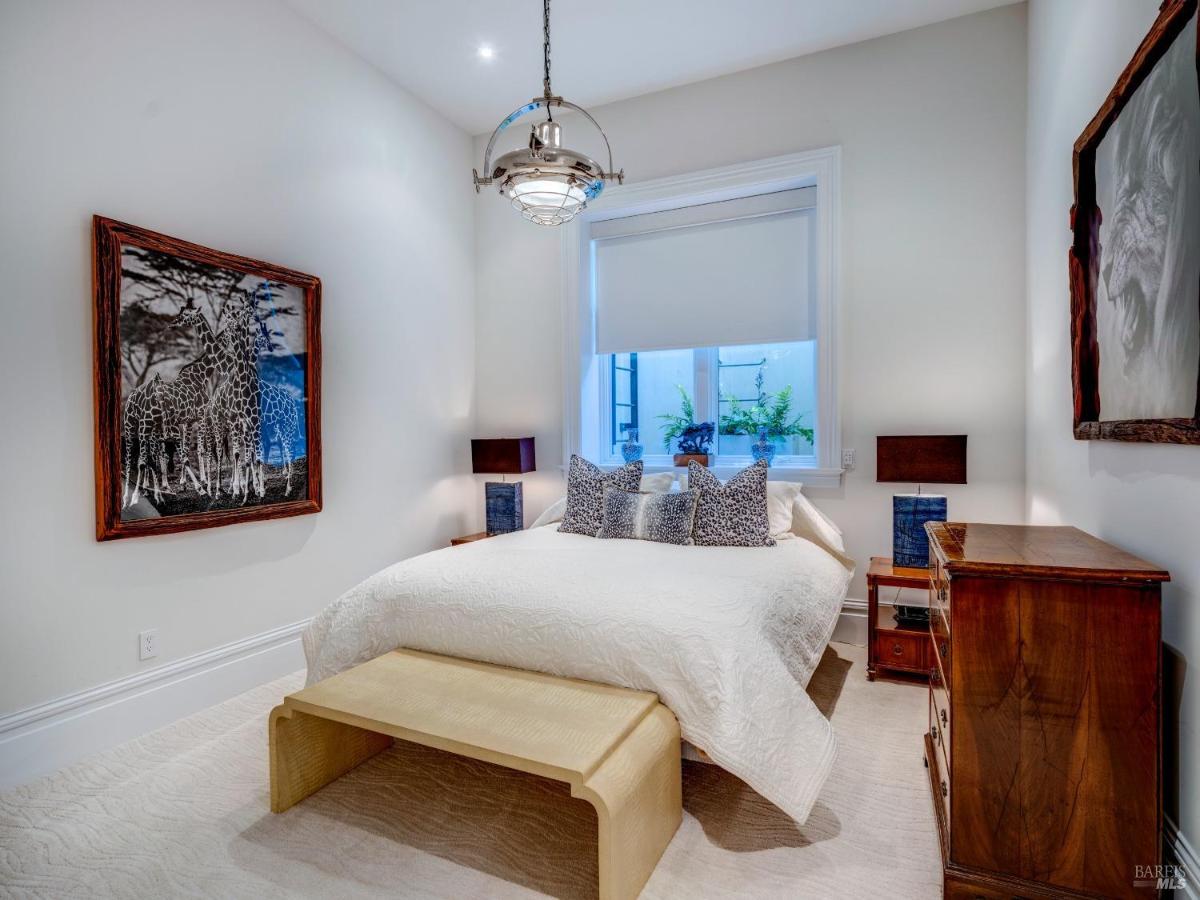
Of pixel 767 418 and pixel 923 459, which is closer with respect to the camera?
pixel 923 459

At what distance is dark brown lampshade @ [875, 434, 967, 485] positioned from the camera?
10.1 ft

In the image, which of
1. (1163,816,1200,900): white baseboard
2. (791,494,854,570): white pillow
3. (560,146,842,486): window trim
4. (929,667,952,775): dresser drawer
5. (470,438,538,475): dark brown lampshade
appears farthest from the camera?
(470,438,538,475): dark brown lampshade

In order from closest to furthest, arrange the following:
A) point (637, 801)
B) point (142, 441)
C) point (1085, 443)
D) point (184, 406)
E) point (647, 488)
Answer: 1. point (637, 801)
2. point (1085, 443)
3. point (142, 441)
4. point (184, 406)
5. point (647, 488)

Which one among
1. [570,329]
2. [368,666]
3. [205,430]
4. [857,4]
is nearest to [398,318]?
[570,329]

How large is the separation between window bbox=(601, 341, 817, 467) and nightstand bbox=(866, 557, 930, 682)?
98 centimetres

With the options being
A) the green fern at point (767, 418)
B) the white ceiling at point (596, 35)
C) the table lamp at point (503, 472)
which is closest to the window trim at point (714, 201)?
the green fern at point (767, 418)

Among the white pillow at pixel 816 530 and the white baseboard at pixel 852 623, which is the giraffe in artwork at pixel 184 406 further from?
the white baseboard at pixel 852 623

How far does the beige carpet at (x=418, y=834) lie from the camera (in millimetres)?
1685

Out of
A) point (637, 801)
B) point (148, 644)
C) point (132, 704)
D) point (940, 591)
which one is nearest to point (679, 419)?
point (940, 591)

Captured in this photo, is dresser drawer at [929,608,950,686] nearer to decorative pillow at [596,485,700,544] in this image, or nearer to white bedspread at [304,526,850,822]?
white bedspread at [304,526,850,822]

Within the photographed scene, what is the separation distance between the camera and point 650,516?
326cm

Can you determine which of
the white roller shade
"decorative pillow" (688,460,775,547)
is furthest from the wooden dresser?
the white roller shade

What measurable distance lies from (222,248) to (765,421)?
304cm

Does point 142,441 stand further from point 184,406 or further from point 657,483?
point 657,483
